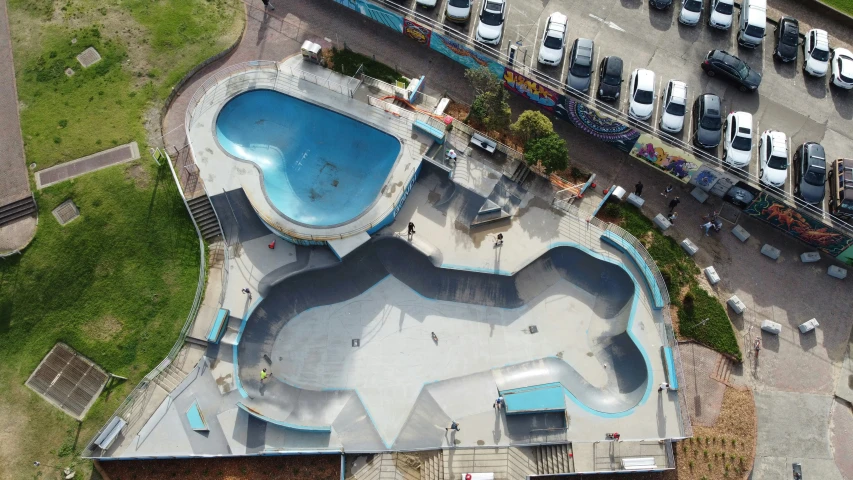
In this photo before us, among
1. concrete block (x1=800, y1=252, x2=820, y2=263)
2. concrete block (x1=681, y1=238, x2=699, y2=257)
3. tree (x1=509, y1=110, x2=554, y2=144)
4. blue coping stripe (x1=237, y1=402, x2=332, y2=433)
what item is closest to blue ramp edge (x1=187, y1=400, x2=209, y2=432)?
blue coping stripe (x1=237, y1=402, x2=332, y2=433)

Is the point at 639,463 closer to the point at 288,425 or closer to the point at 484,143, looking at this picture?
the point at 288,425

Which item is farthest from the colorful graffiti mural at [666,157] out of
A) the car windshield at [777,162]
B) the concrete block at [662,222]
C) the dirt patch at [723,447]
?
the dirt patch at [723,447]

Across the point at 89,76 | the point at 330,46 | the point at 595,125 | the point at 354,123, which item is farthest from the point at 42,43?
the point at 595,125

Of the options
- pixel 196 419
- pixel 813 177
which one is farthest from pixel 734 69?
pixel 196 419

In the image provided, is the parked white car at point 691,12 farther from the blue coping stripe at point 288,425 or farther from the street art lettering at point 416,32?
the blue coping stripe at point 288,425

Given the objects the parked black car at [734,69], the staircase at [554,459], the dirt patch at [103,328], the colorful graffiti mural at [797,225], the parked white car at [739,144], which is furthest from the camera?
the parked black car at [734,69]

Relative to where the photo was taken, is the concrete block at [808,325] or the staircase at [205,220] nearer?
the concrete block at [808,325]
